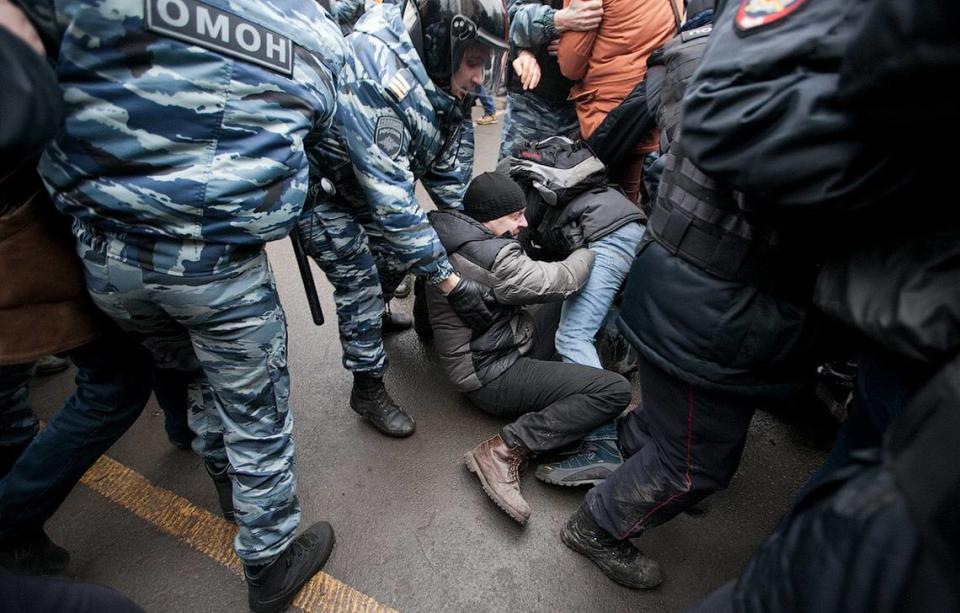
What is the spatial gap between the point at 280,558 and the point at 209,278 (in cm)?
96

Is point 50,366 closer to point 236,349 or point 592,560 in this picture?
point 236,349

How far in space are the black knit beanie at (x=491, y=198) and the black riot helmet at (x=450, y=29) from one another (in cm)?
50

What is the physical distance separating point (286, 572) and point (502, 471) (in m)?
0.81

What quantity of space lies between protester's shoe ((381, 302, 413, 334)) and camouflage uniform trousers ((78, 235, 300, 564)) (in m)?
1.36

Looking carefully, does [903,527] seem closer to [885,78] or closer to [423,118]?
[885,78]

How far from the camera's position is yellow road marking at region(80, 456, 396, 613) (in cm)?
155

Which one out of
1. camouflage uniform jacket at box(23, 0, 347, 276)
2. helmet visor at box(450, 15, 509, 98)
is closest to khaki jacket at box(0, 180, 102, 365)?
camouflage uniform jacket at box(23, 0, 347, 276)

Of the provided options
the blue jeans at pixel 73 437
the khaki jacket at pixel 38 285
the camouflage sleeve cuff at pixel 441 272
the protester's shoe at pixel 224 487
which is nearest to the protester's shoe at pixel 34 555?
the blue jeans at pixel 73 437

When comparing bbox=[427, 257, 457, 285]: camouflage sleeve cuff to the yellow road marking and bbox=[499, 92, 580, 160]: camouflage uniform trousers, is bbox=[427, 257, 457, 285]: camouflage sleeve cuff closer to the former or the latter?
the yellow road marking

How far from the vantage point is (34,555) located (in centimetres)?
154

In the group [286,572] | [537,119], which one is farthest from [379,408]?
[537,119]

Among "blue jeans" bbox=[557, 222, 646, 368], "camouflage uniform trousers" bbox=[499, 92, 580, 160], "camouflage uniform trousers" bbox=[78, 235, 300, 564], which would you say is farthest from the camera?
"camouflage uniform trousers" bbox=[499, 92, 580, 160]

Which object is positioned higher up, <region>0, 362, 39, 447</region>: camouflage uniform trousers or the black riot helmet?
the black riot helmet

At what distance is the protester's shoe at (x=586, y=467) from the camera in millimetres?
1896
